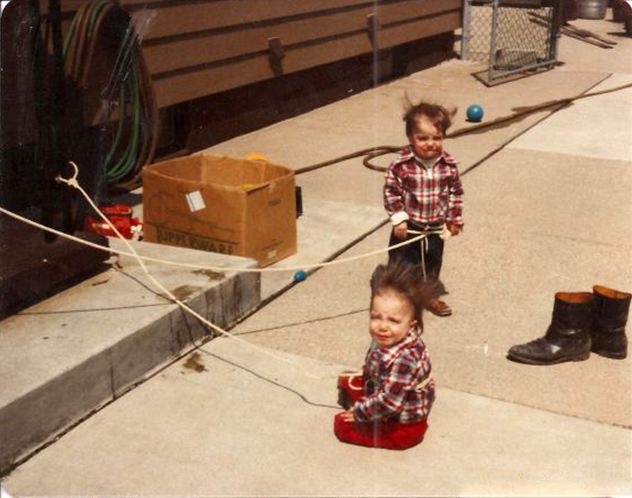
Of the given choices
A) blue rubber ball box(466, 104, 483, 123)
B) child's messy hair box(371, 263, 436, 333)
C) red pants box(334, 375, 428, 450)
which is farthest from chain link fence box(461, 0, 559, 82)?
red pants box(334, 375, 428, 450)

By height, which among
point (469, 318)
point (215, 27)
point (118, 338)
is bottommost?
point (469, 318)

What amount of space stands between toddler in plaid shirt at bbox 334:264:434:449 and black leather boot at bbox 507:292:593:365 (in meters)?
0.88

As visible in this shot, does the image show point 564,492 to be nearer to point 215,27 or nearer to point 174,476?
point 174,476

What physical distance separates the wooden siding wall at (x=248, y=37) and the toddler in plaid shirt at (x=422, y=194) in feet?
9.82

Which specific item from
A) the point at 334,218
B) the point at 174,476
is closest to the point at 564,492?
the point at 174,476

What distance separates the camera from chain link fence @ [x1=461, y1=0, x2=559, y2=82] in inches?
509

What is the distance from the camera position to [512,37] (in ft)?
49.1

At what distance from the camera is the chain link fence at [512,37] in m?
12.9

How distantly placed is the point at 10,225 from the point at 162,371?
1.26m

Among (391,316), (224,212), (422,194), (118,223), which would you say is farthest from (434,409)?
(118,223)

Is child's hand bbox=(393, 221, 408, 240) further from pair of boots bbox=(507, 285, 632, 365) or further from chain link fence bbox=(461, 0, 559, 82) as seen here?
chain link fence bbox=(461, 0, 559, 82)

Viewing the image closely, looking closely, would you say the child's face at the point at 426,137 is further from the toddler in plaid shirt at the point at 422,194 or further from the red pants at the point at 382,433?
the red pants at the point at 382,433

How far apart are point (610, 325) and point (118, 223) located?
2895 millimetres

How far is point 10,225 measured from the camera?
4734 millimetres
